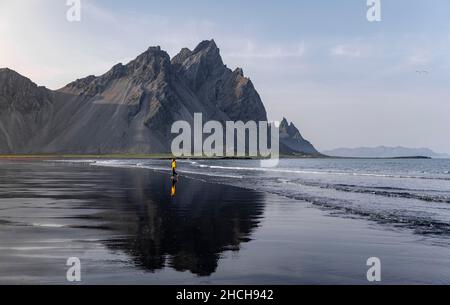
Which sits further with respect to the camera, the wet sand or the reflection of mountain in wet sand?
the reflection of mountain in wet sand

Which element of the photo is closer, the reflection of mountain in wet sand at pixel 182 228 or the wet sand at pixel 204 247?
the wet sand at pixel 204 247

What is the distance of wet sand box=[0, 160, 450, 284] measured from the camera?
1154cm

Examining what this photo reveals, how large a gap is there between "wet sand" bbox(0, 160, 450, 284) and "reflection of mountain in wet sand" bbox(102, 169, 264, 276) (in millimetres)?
31

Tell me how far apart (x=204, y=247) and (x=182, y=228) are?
4.01 metres

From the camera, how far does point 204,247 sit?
49.3ft

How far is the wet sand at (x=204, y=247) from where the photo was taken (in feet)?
Answer: 37.9

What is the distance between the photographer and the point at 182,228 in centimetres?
1891

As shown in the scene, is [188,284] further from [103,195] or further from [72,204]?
[103,195]

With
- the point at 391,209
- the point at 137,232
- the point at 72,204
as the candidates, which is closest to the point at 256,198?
the point at 391,209

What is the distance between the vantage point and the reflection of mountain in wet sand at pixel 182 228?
521 inches

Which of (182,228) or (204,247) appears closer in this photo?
(204,247)

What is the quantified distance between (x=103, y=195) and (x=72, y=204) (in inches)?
241

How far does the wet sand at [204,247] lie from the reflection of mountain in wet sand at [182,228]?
0.03 meters

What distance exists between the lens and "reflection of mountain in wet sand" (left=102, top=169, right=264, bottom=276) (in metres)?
13.2
